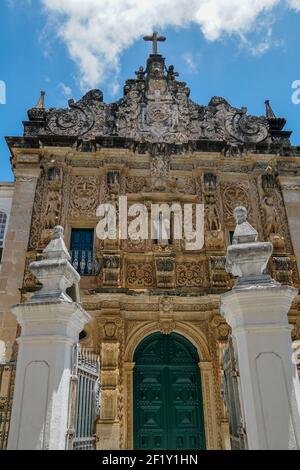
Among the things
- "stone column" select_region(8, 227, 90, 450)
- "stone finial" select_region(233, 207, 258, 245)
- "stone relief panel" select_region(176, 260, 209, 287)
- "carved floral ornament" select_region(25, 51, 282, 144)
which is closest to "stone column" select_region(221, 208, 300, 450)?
"stone finial" select_region(233, 207, 258, 245)

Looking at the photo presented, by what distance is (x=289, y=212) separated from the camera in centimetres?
1202

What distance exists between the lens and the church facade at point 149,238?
9383 mm

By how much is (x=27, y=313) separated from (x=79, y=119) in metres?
9.93

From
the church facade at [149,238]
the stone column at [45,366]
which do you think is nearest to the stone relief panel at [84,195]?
the church facade at [149,238]

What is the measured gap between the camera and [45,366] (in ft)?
14.4

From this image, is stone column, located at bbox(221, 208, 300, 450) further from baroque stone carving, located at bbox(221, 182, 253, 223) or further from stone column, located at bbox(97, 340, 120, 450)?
baroque stone carving, located at bbox(221, 182, 253, 223)

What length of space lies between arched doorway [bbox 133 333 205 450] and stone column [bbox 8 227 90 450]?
17.7 ft

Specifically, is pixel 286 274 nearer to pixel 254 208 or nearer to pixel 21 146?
pixel 254 208

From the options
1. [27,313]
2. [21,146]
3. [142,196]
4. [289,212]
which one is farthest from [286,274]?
[21,146]

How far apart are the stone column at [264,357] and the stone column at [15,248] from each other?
682 centimetres

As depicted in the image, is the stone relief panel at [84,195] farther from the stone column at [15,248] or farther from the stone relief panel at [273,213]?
the stone relief panel at [273,213]

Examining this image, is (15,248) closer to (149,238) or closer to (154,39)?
(149,238)
